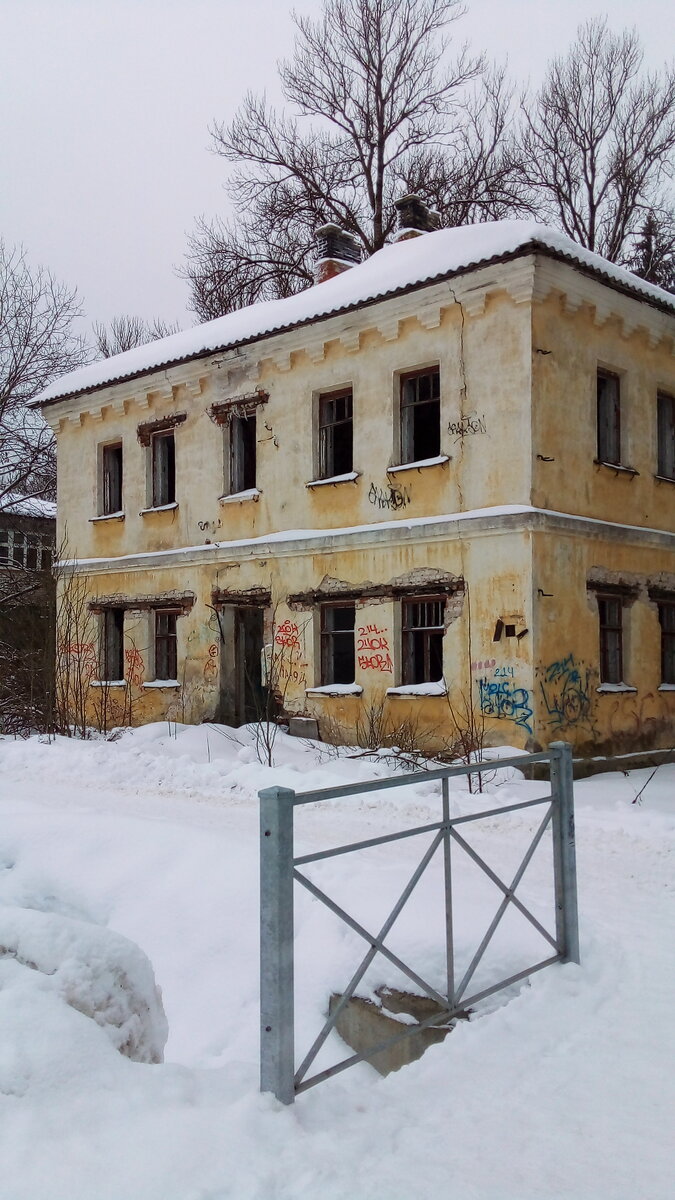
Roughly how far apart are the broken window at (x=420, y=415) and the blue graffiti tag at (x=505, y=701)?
3500 millimetres

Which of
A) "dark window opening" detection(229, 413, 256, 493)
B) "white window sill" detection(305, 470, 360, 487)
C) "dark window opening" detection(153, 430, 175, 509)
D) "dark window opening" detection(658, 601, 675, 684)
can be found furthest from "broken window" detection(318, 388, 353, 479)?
"dark window opening" detection(658, 601, 675, 684)

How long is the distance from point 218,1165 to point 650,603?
12434 mm

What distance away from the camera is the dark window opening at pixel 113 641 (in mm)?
18281

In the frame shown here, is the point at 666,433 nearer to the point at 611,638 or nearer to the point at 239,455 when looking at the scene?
the point at 611,638

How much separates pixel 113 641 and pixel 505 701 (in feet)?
30.4

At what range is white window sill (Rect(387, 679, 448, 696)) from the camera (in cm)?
1252

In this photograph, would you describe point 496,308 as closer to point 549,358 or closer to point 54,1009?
point 549,358

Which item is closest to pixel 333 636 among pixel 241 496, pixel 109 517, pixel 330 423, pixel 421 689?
pixel 421 689

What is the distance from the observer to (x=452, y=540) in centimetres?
1259

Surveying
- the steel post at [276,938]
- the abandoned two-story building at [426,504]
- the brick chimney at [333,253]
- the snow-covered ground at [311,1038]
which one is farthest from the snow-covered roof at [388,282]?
the steel post at [276,938]

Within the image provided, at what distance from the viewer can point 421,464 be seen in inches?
513

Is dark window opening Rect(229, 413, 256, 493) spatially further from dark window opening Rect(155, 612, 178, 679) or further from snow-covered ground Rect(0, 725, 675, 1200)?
snow-covered ground Rect(0, 725, 675, 1200)

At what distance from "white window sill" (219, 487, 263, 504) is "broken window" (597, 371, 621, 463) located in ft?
17.9

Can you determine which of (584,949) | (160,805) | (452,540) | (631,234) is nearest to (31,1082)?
(584,949)
